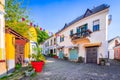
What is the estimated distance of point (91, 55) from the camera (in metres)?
15.3

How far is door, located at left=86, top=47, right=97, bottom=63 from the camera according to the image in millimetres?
14656

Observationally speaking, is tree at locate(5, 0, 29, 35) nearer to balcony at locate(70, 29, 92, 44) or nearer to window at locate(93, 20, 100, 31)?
balcony at locate(70, 29, 92, 44)

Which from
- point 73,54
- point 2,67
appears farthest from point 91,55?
point 2,67

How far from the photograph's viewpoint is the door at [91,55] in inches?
577

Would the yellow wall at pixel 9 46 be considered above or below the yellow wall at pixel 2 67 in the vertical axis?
above

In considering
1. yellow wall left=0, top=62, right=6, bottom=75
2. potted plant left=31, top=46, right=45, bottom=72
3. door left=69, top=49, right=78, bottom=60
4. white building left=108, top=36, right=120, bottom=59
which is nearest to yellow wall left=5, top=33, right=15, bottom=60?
yellow wall left=0, top=62, right=6, bottom=75

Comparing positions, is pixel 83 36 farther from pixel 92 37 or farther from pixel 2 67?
pixel 2 67

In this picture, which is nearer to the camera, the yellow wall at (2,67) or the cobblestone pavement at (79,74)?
the yellow wall at (2,67)

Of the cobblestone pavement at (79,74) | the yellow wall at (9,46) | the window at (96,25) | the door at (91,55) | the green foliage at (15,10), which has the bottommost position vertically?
the cobblestone pavement at (79,74)

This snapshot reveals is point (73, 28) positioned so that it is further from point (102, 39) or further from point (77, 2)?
point (77, 2)

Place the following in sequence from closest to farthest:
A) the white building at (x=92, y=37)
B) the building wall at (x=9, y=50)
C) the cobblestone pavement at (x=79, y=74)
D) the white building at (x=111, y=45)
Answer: the cobblestone pavement at (x=79, y=74), the building wall at (x=9, y=50), the white building at (x=92, y=37), the white building at (x=111, y=45)

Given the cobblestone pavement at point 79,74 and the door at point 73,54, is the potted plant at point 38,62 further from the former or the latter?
the door at point 73,54

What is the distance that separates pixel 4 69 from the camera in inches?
272

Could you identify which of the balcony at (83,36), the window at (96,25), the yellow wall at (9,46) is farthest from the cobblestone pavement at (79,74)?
the balcony at (83,36)
